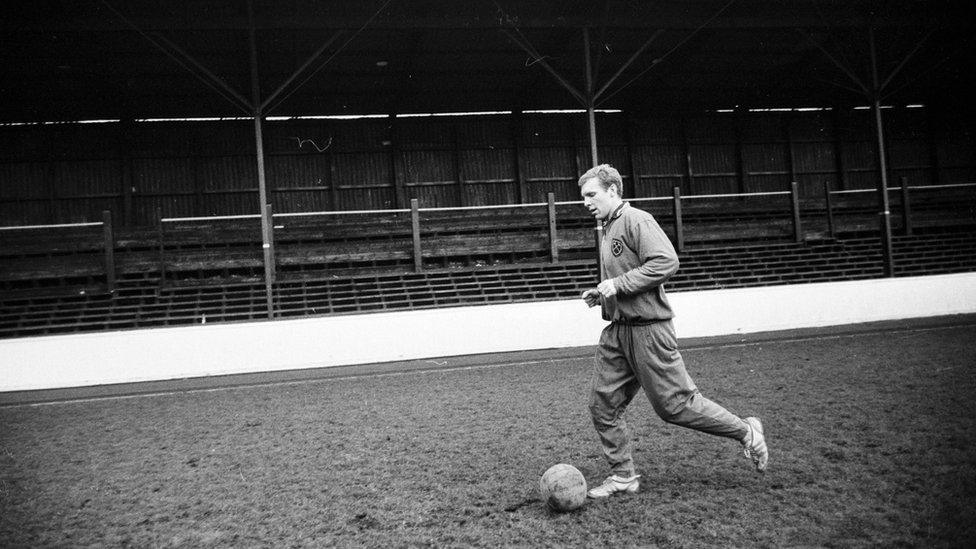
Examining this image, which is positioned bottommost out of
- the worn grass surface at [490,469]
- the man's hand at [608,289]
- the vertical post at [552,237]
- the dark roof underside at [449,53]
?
the worn grass surface at [490,469]

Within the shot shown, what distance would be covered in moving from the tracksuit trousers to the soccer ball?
0.28 meters

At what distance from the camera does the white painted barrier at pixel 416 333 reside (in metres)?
10.0

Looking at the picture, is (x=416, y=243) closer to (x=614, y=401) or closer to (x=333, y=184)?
(x=333, y=184)

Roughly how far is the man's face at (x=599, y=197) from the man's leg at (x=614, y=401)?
A: 2.12 feet

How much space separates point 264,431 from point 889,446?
4.81 m

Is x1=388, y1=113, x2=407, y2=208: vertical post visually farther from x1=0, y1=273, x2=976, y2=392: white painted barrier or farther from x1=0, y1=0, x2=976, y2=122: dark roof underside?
x1=0, y1=273, x2=976, y2=392: white painted barrier

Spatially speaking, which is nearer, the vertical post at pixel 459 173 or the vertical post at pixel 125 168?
the vertical post at pixel 125 168

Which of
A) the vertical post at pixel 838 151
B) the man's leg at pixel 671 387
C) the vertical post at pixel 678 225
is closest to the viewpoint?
the man's leg at pixel 671 387

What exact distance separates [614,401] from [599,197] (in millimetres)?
1101

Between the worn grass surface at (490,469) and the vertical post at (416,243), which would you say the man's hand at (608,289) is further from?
the vertical post at (416,243)

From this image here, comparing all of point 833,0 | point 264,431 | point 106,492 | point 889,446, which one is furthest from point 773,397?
point 833,0

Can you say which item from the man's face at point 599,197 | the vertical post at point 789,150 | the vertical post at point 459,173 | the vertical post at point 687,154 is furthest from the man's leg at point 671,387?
the vertical post at point 789,150

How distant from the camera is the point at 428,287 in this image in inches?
523

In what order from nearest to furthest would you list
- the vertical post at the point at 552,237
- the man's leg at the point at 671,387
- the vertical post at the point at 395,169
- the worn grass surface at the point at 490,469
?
the worn grass surface at the point at 490,469
the man's leg at the point at 671,387
the vertical post at the point at 552,237
the vertical post at the point at 395,169
